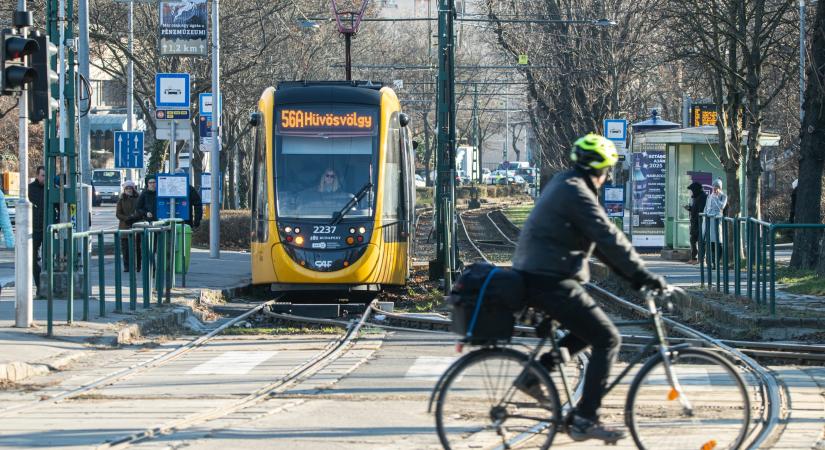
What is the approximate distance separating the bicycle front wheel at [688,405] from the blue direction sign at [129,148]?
76.8ft

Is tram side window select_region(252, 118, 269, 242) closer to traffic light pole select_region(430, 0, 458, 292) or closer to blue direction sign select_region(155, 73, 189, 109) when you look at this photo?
traffic light pole select_region(430, 0, 458, 292)

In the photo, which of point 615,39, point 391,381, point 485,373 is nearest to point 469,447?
point 485,373

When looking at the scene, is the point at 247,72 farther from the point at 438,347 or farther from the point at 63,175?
the point at 438,347

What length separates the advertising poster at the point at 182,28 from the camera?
91.2ft

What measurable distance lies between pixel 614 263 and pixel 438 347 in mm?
7301

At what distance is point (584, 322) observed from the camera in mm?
7145

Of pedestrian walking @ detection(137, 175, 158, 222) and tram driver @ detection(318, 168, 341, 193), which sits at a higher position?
tram driver @ detection(318, 168, 341, 193)

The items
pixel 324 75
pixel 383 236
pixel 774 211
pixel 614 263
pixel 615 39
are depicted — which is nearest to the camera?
pixel 614 263

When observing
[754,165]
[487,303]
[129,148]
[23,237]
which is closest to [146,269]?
[23,237]

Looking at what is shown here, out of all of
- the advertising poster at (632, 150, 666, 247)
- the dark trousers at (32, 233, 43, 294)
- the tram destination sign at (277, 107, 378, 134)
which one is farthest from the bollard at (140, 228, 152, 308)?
the advertising poster at (632, 150, 666, 247)

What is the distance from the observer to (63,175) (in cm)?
1775

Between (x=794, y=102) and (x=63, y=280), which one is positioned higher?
(x=794, y=102)

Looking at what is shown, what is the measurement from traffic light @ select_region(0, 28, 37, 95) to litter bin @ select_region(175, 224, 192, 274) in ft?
23.2

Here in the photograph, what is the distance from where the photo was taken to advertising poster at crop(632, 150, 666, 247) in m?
34.9
